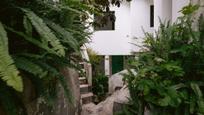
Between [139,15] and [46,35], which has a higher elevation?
[139,15]

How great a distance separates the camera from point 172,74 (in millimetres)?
3648

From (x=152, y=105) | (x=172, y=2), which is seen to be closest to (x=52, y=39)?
(x=152, y=105)

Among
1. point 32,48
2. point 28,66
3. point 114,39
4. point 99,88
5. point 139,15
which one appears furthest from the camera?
point 114,39

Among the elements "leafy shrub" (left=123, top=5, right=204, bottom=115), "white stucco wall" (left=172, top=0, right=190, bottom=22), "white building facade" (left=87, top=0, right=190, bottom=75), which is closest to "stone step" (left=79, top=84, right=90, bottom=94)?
→ "white stucco wall" (left=172, top=0, right=190, bottom=22)

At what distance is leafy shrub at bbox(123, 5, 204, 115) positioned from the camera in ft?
11.5

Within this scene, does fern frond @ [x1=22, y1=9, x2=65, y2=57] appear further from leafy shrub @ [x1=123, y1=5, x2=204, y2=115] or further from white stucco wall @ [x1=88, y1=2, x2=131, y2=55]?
white stucco wall @ [x1=88, y1=2, x2=131, y2=55]

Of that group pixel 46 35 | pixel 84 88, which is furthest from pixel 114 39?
pixel 46 35

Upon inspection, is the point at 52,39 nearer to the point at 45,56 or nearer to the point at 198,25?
the point at 45,56

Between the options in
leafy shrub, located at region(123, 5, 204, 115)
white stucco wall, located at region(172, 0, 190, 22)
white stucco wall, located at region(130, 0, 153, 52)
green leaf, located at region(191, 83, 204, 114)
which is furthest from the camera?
white stucco wall, located at region(130, 0, 153, 52)

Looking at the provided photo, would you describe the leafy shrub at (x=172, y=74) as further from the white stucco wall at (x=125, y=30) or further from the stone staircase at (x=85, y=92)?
the white stucco wall at (x=125, y=30)

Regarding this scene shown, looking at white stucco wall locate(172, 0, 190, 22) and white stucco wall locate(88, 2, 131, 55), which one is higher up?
white stucco wall locate(172, 0, 190, 22)

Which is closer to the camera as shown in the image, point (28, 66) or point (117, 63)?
point (28, 66)

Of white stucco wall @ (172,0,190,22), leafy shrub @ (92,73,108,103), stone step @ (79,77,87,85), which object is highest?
white stucco wall @ (172,0,190,22)

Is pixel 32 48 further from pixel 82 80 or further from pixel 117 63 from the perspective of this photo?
pixel 117 63
